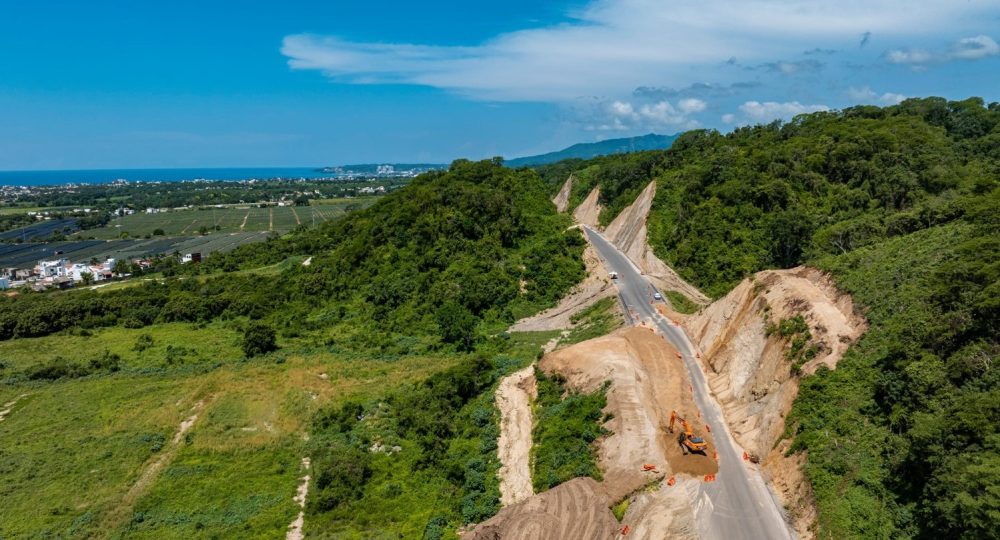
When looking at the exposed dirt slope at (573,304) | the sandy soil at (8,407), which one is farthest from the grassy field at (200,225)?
the exposed dirt slope at (573,304)

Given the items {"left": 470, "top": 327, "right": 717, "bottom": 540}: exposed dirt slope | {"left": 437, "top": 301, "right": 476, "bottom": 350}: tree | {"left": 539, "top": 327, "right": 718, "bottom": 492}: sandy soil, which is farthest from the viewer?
{"left": 437, "top": 301, "right": 476, "bottom": 350}: tree

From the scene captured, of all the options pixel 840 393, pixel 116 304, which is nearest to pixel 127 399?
pixel 116 304

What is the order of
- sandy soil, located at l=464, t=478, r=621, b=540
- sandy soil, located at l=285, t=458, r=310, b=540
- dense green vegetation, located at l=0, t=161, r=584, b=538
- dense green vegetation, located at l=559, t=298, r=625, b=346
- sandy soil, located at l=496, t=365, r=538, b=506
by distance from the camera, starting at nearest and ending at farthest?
sandy soil, located at l=464, t=478, r=621, b=540, sandy soil, located at l=285, t=458, r=310, b=540, sandy soil, located at l=496, t=365, r=538, b=506, dense green vegetation, located at l=0, t=161, r=584, b=538, dense green vegetation, located at l=559, t=298, r=625, b=346

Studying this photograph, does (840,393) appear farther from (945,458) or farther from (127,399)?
(127,399)

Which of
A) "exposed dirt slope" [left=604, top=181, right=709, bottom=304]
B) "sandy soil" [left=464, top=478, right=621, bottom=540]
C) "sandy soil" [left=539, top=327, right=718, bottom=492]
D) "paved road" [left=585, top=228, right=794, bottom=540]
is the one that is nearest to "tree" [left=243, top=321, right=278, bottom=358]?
"sandy soil" [left=539, top=327, right=718, bottom=492]

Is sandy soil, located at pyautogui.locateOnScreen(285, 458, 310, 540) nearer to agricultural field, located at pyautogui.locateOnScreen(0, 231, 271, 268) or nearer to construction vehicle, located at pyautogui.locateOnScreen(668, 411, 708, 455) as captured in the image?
construction vehicle, located at pyautogui.locateOnScreen(668, 411, 708, 455)

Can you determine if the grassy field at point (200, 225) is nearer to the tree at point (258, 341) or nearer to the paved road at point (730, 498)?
the tree at point (258, 341)
